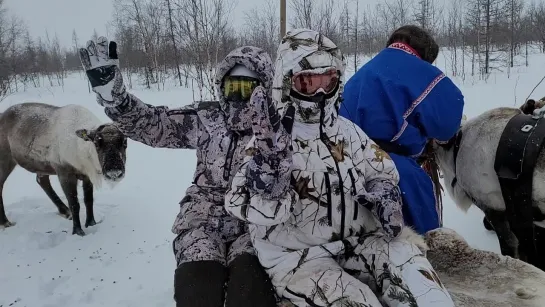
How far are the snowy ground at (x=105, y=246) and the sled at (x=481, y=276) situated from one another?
1.87m

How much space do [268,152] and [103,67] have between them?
0.96m

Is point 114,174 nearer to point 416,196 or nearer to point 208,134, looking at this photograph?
point 208,134

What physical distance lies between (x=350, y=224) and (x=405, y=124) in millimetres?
886

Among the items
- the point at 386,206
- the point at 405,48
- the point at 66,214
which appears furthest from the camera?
the point at 66,214

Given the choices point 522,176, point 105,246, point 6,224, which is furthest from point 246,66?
point 6,224

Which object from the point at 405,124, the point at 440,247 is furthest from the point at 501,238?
the point at 405,124

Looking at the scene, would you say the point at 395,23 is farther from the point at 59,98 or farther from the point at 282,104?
the point at 282,104

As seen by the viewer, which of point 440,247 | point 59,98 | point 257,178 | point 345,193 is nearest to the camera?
point 257,178

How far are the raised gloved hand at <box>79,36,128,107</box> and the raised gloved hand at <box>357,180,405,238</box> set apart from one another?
1189 mm

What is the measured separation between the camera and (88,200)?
4.78m

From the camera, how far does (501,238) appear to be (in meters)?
2.91

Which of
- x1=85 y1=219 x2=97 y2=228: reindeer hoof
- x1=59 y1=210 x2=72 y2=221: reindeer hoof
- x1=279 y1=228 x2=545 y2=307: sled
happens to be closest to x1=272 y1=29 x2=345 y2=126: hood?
x1=279 y1=228 x2=545 y2=307: sled

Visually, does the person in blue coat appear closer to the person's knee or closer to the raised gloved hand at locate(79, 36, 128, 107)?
the person's knee

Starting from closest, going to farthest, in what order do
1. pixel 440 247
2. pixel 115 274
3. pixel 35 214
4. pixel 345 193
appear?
pixel 345 193 → pixel 440 247 → pixel 115 274 → pixel 35 214
